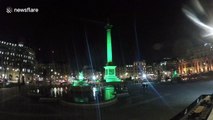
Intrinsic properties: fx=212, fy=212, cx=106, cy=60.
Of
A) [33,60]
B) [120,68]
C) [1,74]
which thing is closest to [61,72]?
[33,60]

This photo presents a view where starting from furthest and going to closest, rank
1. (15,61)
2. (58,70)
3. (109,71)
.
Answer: (58,70), (15,61), (109,71)

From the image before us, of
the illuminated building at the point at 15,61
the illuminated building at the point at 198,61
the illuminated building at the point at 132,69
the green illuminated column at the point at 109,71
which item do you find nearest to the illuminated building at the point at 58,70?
the illuminated building at the point at 15,61

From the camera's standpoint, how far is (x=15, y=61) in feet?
359

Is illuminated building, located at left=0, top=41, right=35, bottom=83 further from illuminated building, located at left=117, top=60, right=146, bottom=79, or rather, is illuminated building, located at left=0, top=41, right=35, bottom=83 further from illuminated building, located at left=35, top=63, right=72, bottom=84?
illuminated building, located at left=117, top=60, right=146, bottom=79

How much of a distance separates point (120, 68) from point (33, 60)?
7793cm

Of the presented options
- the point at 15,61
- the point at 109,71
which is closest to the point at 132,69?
the point at 15,61

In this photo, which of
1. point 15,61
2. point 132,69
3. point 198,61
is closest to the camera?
point 15,61

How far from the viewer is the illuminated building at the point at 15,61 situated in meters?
97.4

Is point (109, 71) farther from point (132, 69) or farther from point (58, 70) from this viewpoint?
point (132, 69)

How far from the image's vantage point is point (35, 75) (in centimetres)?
12119

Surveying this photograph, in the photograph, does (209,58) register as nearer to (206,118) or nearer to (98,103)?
(98,103)

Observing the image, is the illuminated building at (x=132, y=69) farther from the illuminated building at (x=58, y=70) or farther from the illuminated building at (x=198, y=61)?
the illuminated building at (x=198, y=61)

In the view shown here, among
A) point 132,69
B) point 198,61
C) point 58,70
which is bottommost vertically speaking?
point 132,69

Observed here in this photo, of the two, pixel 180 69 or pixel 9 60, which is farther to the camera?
pixel 180 69
